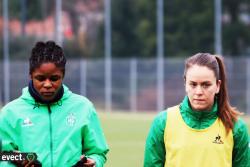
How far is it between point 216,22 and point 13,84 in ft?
33.1

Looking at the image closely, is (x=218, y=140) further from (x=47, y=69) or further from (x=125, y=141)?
(x=125, y=141)

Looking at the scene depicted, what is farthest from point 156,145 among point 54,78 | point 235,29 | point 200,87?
point 235,29

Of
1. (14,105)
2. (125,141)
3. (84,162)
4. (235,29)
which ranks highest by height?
(14,105)

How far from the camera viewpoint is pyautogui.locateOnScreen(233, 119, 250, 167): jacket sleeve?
5.62 m

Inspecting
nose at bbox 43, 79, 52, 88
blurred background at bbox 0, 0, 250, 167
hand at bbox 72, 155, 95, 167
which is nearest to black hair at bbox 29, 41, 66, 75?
nose at bbox 43, 79, 52, 88

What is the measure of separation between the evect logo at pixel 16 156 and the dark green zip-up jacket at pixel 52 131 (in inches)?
19.3

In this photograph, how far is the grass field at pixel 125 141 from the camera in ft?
53.3

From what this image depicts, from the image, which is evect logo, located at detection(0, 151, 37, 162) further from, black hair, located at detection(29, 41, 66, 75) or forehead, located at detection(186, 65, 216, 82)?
forehead, located at detection(186, 65, 216, 82)

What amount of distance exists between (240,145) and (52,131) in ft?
3.99

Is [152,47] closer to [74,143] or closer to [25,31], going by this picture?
[25,31]

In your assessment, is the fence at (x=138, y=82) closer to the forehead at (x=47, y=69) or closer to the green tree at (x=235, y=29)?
the green tree at (x=235, y=29)

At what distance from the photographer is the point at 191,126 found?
559 centimetres

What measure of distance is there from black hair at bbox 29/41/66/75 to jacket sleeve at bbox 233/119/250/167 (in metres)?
1.19

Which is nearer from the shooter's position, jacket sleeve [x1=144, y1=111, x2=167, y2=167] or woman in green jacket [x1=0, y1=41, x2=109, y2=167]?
woman in green jacket [x1=0, y1=41, x2=109, y2=167]
